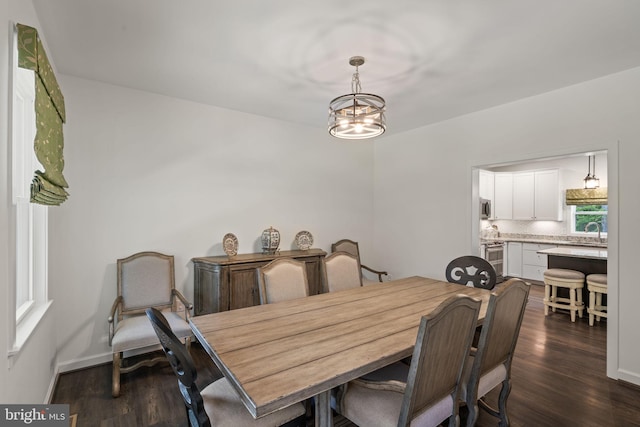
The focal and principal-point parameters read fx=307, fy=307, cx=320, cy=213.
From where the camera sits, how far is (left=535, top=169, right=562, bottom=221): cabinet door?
248 inches

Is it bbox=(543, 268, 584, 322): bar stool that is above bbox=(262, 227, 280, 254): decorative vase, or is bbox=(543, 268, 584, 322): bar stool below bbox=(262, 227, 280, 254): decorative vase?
below

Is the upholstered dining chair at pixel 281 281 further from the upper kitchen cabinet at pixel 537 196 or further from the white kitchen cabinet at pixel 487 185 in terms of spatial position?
the upper kitchen cabinet at pixel 537 196

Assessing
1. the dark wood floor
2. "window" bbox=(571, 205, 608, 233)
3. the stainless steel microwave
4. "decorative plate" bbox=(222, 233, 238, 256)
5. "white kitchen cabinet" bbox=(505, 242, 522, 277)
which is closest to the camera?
the dark wood floor

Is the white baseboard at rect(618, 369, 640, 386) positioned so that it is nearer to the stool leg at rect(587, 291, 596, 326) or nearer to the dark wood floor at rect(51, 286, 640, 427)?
the dark wood floor at rect(51, 286, 640, 427)

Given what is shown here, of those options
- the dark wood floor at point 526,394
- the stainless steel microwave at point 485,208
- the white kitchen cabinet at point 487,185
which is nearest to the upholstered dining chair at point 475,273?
the dark wood floor at point 526,394

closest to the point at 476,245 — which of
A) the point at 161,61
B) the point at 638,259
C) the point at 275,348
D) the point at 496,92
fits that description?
the point at 638,259

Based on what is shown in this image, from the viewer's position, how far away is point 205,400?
154cm

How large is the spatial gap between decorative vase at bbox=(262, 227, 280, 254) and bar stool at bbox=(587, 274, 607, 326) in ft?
13.3

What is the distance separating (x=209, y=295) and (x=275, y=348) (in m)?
1.92

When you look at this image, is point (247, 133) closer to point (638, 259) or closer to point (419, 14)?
→ point (419, 14)

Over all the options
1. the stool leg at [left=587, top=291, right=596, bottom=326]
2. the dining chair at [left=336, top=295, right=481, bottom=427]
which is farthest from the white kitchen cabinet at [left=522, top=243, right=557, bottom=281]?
the dining chair at [left=336, top=295, right=481, bottom=427]

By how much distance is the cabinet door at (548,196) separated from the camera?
6293mm

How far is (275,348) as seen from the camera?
1515 mm

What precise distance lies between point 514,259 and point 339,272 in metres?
5.50
